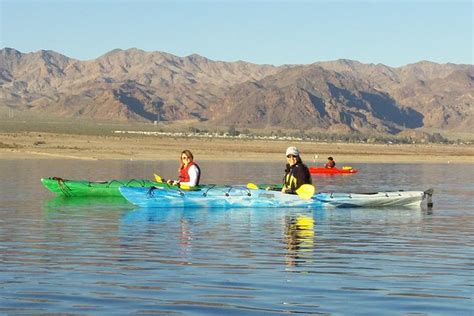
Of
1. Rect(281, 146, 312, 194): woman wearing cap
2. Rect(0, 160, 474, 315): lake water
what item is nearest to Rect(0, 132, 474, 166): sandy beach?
Rect(281, 146, 312, 194): woman wearing cap

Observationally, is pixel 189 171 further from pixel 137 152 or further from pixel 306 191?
pixel 137 152

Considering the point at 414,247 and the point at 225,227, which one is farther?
the point at 225,227

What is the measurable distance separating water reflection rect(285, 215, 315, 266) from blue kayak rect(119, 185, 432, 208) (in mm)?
1959

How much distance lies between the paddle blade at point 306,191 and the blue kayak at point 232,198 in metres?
0.13

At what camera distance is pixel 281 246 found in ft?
58.4

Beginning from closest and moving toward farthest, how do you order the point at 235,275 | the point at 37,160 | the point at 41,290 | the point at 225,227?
1. the point at 41,290
2. the point at 235,275
3. the point at 225,227
4. the point at 37,160

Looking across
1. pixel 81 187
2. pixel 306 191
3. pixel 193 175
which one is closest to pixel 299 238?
pixel 306 191

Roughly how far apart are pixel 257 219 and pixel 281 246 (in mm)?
6181

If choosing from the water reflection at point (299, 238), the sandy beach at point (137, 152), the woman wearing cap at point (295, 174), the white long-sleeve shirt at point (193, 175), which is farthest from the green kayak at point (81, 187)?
the sandy beach at point (137, 152)

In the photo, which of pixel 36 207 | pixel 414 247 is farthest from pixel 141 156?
pixel 414 247

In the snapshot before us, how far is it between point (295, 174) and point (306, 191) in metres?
0.57

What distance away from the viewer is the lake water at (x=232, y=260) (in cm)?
1162

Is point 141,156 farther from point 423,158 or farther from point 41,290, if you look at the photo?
point 41,290

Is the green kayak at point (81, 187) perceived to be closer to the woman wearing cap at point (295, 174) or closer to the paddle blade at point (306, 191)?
the woman wearing cap at point (295, 174)
